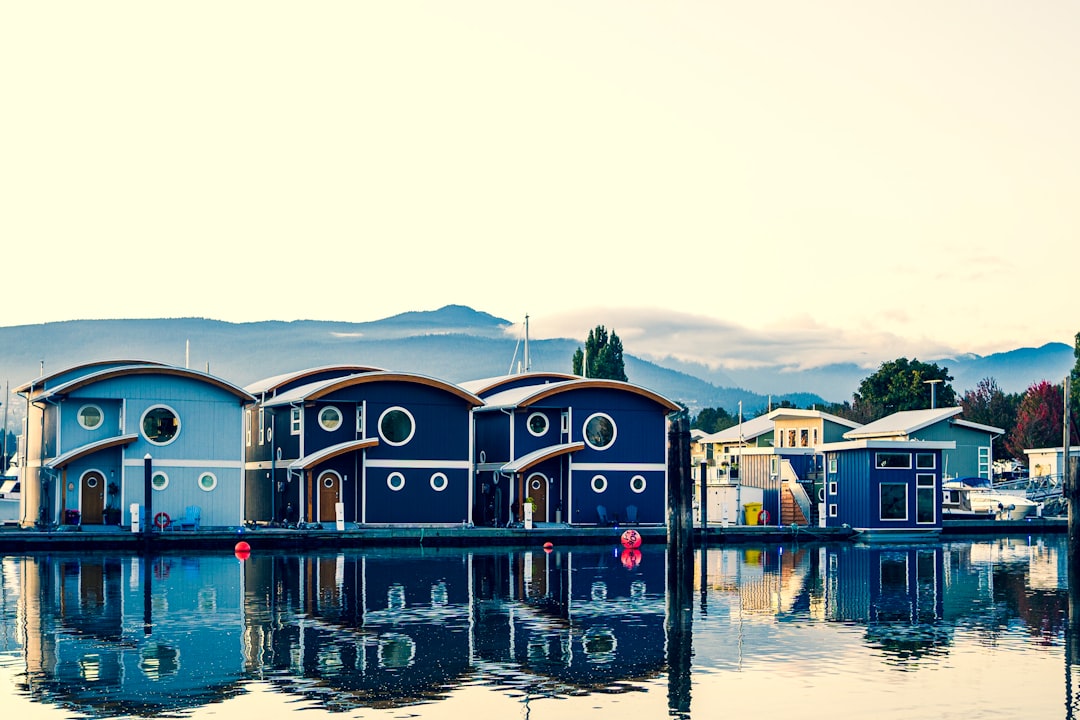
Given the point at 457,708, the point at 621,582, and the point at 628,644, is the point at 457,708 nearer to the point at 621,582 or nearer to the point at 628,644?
the point at 628,644

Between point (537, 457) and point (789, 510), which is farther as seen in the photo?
point (789, 510)

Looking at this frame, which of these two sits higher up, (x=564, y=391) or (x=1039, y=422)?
(x=564, y=391)

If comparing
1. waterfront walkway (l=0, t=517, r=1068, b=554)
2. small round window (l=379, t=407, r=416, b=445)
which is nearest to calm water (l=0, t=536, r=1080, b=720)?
waterfront walkway (l=0, t=517, r=1068, b=554)

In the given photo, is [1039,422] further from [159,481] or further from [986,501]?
[159,481]

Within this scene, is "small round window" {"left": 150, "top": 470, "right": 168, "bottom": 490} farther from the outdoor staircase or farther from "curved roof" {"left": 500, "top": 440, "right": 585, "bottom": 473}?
the outdoor staircase

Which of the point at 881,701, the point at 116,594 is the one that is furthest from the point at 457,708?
the point at 116,594

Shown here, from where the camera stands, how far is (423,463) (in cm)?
6056

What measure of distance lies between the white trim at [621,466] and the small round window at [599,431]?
0.80 m

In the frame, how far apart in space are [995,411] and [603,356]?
135ft

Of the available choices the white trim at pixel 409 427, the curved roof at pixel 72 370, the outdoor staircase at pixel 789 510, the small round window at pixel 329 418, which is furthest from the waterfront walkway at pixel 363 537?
the curved roof at pixel 72 370

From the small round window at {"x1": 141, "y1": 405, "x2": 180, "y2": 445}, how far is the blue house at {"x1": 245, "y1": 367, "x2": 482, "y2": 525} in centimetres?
522

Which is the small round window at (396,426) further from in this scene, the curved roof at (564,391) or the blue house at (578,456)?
the curved roof at (564,391)

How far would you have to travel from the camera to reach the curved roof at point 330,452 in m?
58.0

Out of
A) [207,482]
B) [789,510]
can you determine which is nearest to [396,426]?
[207,482]
